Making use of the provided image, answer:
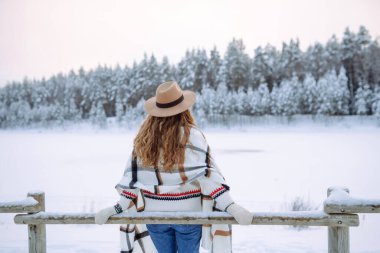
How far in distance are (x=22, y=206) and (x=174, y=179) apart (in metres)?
1.16

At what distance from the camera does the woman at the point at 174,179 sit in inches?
95.7

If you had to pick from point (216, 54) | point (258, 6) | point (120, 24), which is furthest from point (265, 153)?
point (120, 24)

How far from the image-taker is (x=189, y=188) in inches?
98.9

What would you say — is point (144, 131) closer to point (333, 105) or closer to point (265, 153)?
point (265, 153)

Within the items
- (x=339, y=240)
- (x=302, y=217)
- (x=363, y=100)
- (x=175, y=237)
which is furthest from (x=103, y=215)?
(x=363, y=100)

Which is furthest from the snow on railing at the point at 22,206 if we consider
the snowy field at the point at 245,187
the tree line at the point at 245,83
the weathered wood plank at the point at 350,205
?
the tree line at the point at 245,83

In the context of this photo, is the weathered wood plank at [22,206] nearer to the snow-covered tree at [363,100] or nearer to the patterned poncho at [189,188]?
the patterned poncho at [189,188]

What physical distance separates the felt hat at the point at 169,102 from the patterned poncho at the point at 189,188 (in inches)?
6.7

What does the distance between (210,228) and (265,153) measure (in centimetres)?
1753

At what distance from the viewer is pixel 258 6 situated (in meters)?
121

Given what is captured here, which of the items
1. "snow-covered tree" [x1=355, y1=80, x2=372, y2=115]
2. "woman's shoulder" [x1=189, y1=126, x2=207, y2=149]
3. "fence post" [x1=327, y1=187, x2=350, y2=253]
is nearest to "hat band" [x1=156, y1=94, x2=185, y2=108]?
"woman's shoulder" [x1=189, y1=126, x2=207, y2=149]

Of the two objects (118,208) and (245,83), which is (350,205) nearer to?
(118,208)

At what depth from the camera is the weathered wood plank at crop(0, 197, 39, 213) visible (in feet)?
9.19

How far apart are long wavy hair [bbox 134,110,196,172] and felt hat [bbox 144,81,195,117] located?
5cm
